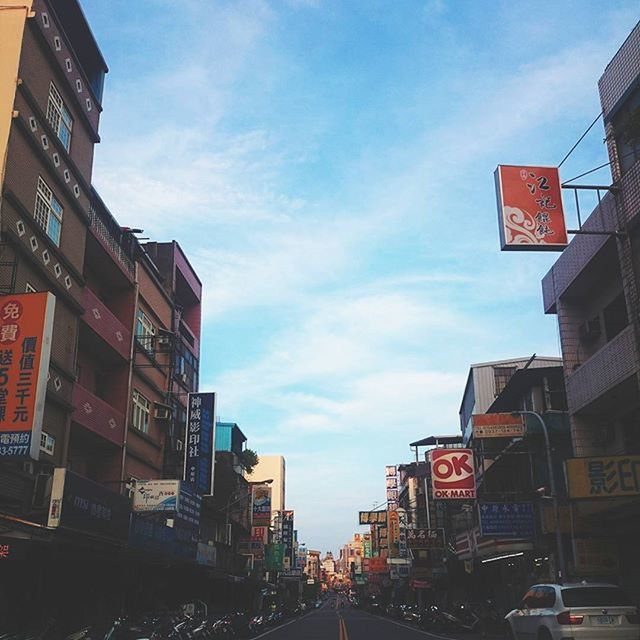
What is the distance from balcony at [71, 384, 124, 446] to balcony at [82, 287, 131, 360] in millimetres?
2253

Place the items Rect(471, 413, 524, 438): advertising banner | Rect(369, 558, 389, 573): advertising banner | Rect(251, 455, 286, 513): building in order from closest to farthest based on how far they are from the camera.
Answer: Rect(471, 413, 524, 438): advertising banner
Rect(369, 558, 389, 573): advertising banner
Rect(251, 455, 286, 513): building

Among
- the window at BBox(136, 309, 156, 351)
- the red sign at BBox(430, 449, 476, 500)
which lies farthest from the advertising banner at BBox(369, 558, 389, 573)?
the window at BBox(136, 309, 156, 351)

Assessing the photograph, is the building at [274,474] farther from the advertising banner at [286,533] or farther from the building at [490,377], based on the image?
the building at [490,377]

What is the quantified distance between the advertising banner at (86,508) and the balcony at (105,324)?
21.4 feet

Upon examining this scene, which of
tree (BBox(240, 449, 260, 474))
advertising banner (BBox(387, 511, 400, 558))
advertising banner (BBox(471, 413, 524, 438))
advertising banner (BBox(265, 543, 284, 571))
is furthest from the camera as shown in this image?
advertising banner (BBox(387, 511, 400, 558))

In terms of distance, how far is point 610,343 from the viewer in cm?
2025

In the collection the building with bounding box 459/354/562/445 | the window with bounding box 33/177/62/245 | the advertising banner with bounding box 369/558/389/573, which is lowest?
the advertising banner with bounding box 369/558/389/573

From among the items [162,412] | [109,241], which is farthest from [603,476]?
[162,412]

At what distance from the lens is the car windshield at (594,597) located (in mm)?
13094

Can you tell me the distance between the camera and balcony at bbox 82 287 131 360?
24.4 metres

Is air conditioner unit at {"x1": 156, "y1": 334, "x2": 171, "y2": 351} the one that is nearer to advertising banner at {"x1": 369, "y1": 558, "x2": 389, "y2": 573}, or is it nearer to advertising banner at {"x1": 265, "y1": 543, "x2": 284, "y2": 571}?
advertising banner at {"x1": 265, "y1": 543, "x2": 284, "y2": 571}

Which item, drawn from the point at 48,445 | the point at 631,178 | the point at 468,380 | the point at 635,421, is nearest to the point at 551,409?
the point at 635,421

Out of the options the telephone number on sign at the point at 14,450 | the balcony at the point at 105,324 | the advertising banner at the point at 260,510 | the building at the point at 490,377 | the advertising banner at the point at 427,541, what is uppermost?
the building at the point at 490,377

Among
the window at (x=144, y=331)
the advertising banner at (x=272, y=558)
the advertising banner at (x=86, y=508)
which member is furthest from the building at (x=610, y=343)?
the advertising banner at (x=272, y=558)
